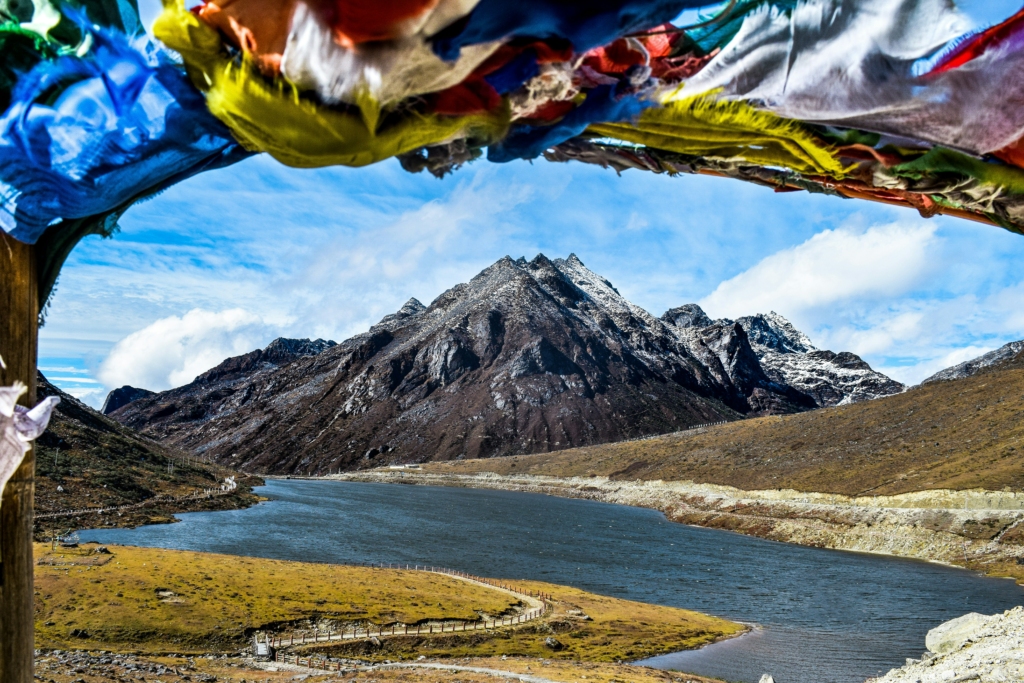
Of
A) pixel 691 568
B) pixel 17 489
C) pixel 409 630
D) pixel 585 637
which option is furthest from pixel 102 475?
pixel 17 489

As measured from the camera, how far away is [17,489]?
2.81 metres

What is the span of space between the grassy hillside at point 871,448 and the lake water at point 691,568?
17.6 metres

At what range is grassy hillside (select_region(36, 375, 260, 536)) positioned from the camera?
6875 centimetres

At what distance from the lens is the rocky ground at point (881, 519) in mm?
61094

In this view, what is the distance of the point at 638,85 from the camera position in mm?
2334

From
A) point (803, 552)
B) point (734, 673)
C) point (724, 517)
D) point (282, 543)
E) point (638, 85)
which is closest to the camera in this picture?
point (638, 85)

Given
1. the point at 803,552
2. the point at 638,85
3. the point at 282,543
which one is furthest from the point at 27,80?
the point at 803,552

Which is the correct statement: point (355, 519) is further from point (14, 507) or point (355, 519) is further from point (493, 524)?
point (14, 507)

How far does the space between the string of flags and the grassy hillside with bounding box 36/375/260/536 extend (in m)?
64.6

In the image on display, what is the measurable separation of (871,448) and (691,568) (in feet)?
187

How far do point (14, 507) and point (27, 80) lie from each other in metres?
1.57

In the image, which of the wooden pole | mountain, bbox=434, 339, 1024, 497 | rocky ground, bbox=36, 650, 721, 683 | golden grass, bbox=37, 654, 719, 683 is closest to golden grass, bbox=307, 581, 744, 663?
rocky ground, bbox=36, 650, 721, 683

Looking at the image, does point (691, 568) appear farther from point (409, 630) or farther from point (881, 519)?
point (409, 630)

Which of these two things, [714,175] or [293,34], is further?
[714,175]
